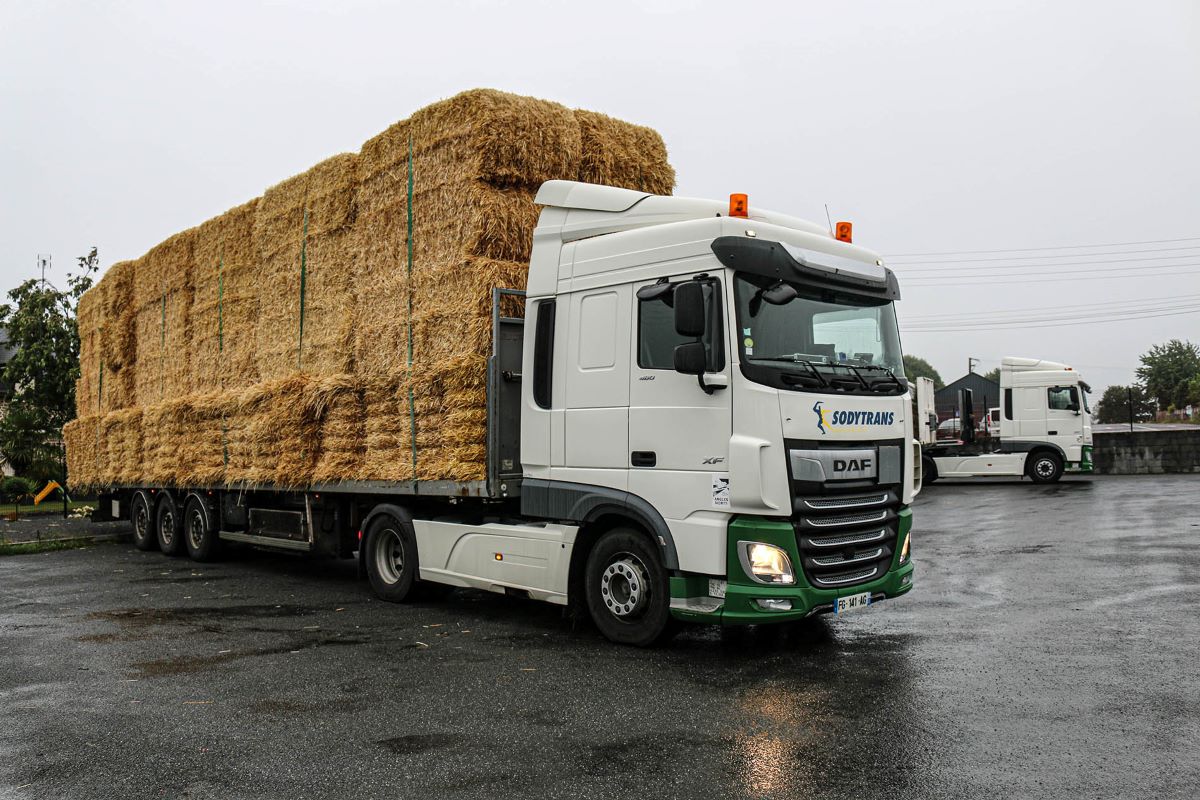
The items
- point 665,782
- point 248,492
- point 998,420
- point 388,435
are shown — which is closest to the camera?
point 665,782

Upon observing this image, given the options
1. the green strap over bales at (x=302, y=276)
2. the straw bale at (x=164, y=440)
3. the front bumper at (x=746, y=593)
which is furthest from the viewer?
the straw bale at (x=164, y=440)

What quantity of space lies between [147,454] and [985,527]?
1338cm

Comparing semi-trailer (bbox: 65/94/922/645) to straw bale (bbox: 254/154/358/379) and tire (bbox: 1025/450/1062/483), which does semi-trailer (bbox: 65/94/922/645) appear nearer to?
straw bale (bbox: 254/154/358/379)

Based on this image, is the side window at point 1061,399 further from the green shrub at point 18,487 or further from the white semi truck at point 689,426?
the green shrub at point 18,487

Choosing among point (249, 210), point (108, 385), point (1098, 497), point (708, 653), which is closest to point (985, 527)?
point (1098, 497)

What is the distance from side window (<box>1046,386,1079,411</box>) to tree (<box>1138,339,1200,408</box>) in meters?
67.2

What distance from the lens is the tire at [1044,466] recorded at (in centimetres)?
2473

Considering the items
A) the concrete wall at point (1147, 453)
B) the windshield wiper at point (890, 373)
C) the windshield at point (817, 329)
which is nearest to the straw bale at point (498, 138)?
the windshield at point (817, 329)

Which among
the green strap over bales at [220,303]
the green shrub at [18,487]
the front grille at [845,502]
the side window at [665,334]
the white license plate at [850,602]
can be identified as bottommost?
the white license plate at [850,602]

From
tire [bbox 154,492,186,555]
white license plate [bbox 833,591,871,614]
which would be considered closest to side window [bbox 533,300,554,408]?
white license plate [bbox 833,591,871,614]

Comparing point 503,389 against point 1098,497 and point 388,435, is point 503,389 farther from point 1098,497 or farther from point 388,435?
point 1098,497

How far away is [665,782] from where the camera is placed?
4.33 m

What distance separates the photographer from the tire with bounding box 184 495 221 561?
12703 millimetres

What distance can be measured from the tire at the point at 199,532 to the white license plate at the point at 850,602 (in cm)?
934
